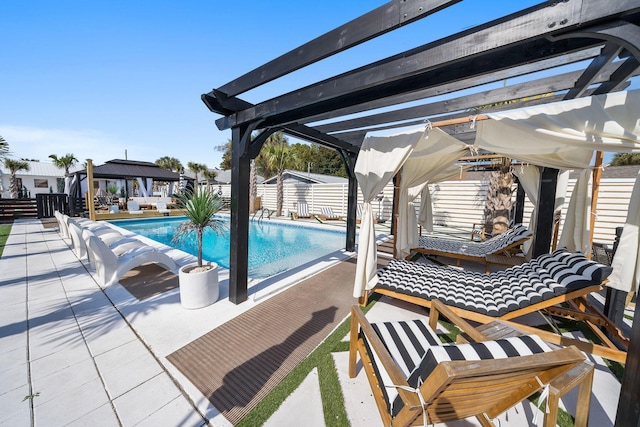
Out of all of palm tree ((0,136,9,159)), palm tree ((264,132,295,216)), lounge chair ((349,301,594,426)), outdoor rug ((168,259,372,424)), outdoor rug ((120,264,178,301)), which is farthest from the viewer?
palm tree ((264,132,295,216))

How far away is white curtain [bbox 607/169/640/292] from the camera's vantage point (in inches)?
88.5

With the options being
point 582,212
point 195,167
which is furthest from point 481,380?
point 195,167

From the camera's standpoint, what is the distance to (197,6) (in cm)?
396

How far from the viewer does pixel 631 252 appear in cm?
227

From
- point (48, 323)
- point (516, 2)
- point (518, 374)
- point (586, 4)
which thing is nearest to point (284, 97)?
point (516, 2)

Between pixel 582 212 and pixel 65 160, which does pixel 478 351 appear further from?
pixel 65 160

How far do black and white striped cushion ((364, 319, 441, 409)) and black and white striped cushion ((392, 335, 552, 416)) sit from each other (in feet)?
1.41

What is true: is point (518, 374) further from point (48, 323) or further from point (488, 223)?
point (488, 223)

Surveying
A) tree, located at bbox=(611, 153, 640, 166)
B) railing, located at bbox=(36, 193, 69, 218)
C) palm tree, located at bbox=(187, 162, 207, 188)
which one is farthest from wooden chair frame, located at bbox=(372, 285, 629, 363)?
palm tree, located at bbox=(187, 162, 207, 188)

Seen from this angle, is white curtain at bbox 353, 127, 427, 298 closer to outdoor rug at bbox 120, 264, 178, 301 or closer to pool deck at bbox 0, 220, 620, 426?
pool deck at bbox 0, 220, 620, 426

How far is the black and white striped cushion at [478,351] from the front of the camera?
4.14 feet

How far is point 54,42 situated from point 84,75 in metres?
1.38

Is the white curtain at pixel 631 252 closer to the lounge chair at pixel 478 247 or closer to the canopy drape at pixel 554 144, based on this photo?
the canopy drape at pixel 554 144

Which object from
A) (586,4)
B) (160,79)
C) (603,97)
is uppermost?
(160,79)
